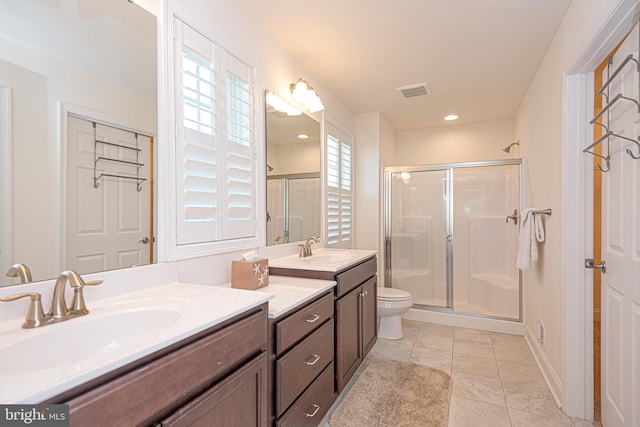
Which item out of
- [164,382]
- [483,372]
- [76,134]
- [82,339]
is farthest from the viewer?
[483,372]

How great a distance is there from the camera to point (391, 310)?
2.79 meters

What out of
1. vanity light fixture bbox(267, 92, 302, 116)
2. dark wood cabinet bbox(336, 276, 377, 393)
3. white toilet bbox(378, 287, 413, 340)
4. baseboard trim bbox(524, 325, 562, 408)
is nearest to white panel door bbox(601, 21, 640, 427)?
baseboard trim bbox(524, 325, 562, 408)

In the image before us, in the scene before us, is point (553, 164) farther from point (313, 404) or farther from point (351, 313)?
point (313, 404)

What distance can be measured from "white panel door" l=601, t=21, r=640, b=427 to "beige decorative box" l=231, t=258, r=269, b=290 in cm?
165

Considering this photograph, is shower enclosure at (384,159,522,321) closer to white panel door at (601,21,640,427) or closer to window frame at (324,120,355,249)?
window frame at (324,120,355,249)

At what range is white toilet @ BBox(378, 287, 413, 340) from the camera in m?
2.79

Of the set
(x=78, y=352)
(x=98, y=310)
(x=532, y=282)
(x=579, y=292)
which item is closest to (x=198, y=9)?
(x=98, y=310)

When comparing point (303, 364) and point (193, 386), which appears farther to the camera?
point (303, 364)

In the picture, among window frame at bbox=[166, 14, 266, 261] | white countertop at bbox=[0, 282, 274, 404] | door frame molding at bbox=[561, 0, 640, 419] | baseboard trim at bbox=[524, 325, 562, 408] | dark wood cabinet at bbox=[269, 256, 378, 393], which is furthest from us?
baseboard trim at bbox=[524, 325, 562, 408]

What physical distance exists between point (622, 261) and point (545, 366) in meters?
1.20

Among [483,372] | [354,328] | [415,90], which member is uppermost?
[415,90]

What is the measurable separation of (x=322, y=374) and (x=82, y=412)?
3.98 feet

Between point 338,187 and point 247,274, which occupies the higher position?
point 338,187

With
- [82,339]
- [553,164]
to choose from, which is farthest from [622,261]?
[82,339]
